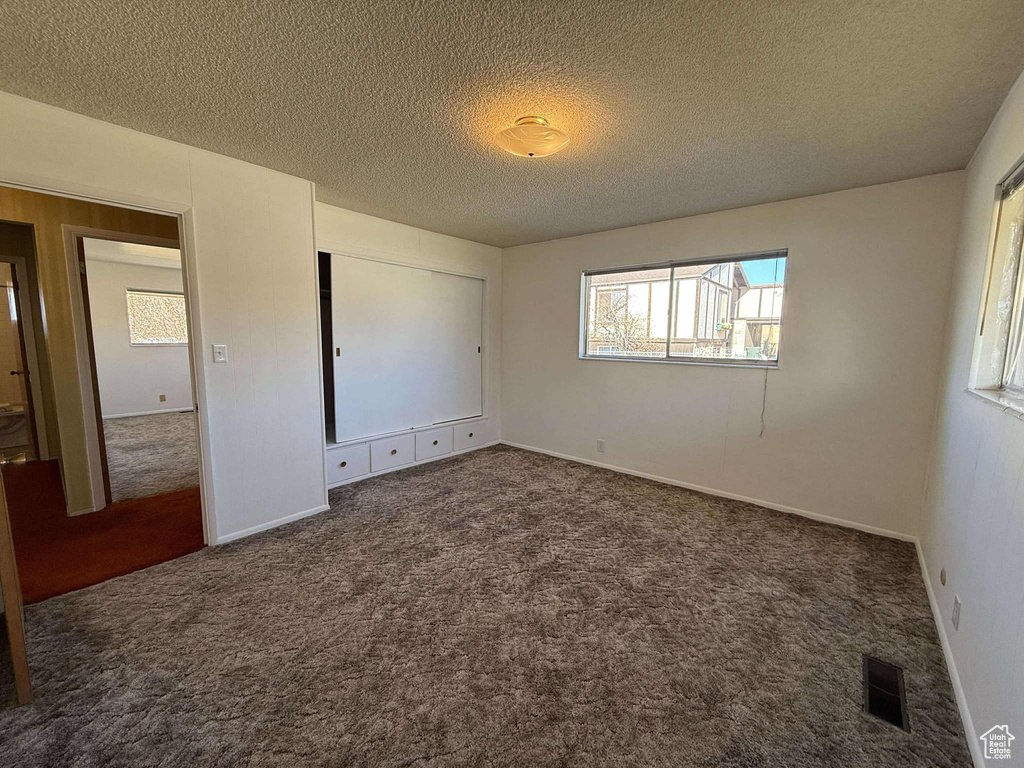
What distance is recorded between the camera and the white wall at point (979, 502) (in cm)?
125

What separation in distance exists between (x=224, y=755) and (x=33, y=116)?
291 centimetres

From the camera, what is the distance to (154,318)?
7062mm

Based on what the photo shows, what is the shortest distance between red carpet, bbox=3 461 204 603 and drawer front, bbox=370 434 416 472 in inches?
55.8

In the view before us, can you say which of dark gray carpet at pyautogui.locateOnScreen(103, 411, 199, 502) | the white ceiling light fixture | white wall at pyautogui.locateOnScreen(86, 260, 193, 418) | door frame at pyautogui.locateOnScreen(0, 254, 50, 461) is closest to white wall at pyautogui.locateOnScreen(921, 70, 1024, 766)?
the white ceiling light fixture

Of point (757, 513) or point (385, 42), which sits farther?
point (757, 513)

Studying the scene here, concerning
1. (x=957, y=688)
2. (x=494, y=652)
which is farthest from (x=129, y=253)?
(x=957, y=688)

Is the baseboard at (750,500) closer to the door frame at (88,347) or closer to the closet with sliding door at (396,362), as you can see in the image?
the closet with sliding door at (396,362)

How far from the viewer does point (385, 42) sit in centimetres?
154

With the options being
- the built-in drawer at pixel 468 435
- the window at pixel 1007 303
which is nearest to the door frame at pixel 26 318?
the built-in drawer at pixel 468 435

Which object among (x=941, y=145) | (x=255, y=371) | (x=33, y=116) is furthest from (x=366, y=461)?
(x=941, y=145)

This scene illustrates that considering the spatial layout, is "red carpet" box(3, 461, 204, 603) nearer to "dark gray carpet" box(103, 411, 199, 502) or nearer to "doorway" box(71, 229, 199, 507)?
"dark gray carpet" box(103, 411, 199, 502)

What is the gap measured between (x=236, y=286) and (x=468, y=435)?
290cm

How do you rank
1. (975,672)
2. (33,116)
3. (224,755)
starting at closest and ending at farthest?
(224,755)
(975,672)
(33,116)

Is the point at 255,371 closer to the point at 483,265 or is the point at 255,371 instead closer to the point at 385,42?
the point at 385,42
